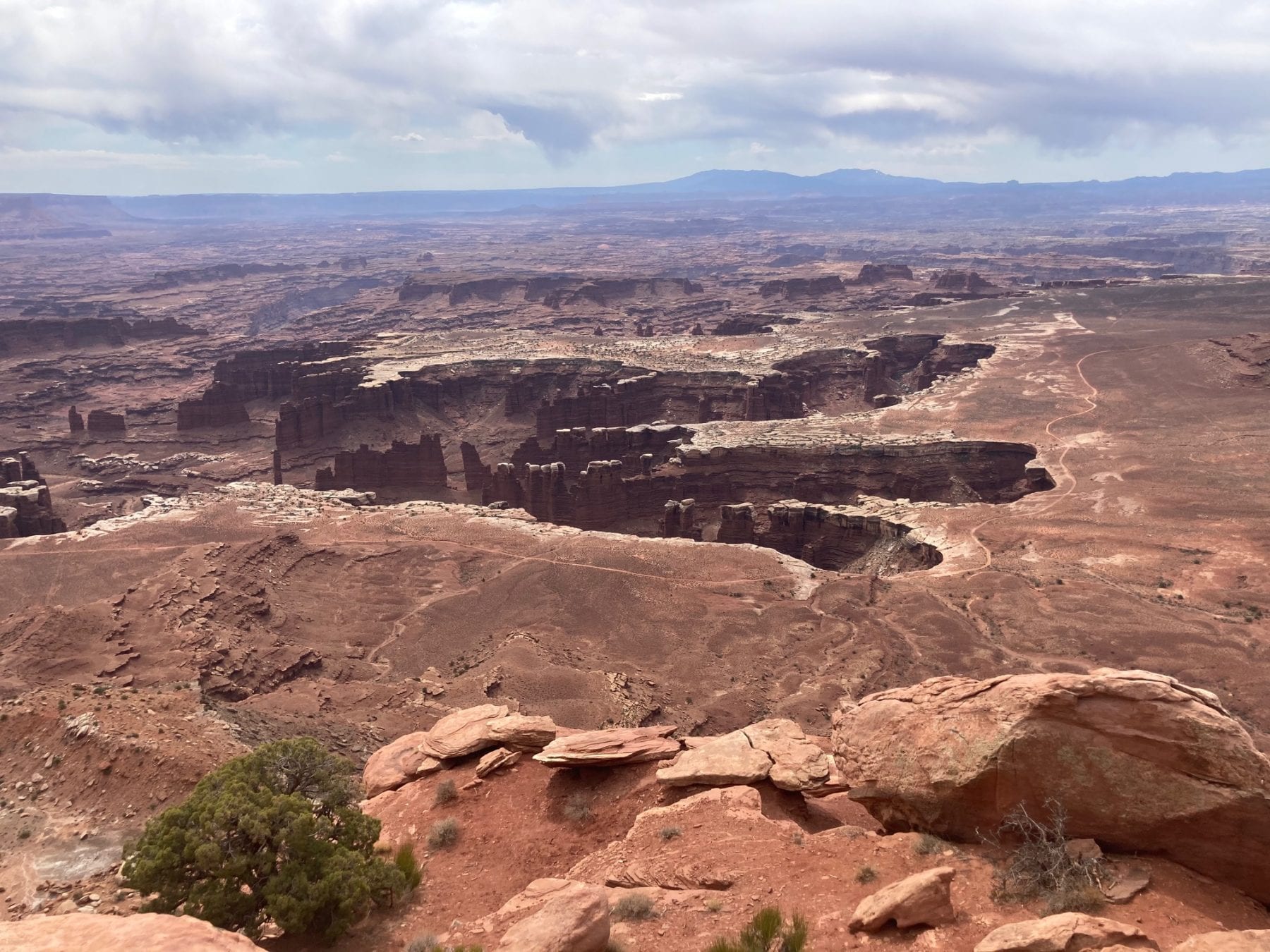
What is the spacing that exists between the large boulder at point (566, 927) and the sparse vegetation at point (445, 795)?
4698 mm

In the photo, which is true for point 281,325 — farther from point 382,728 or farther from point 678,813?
point 678,813

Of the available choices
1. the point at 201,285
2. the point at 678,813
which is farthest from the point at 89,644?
the point at 201,285

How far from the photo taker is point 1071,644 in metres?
26.1

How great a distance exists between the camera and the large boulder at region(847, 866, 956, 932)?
8352 millimetres

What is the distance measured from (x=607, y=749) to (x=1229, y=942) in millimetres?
8010

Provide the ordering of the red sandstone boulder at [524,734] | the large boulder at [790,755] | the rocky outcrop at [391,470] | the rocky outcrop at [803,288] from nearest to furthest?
the large boulder at [790,755]
the red sandstone boulder at [524,734]
the rocky outcrop at [391,470]
the rocky outcrop at [803,288]

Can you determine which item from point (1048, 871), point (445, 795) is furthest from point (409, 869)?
point (1048, 871)

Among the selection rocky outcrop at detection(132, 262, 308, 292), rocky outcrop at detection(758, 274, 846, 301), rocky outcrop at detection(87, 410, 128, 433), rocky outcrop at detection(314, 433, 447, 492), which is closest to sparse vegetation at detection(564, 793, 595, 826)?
rocky outcrop at detection(314, 433, 447, 492)

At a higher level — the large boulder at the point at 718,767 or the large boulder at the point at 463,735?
the large boulder at the point at 718,767

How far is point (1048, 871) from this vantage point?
8711 millimetres

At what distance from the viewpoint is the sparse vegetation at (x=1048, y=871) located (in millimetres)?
8438

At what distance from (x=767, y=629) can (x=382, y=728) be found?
39.3 ft

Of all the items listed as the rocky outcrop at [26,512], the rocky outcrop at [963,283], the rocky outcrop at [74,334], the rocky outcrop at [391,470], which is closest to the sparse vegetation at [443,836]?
the rocky outcrop at [26,512]

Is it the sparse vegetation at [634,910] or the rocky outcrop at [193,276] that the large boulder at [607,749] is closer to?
the sparse vegetation at [634,910]
